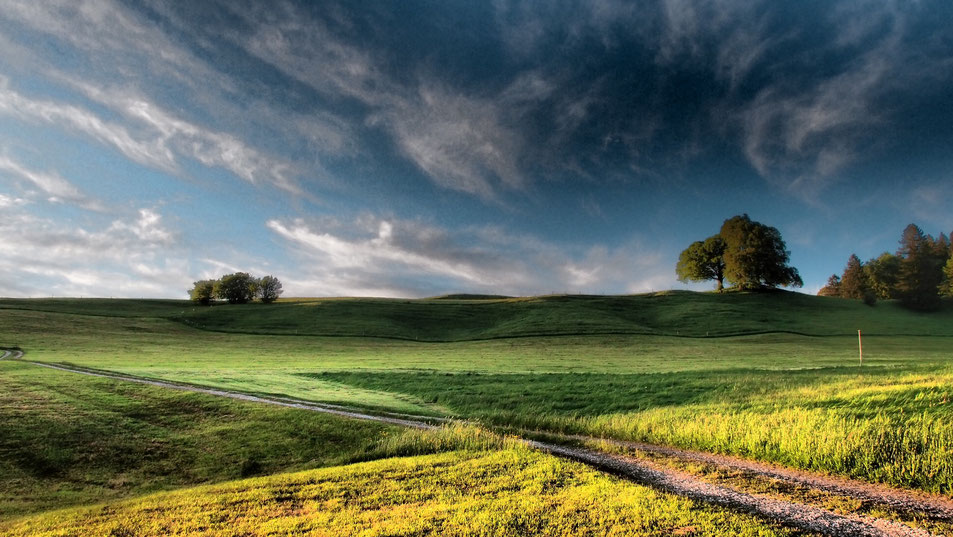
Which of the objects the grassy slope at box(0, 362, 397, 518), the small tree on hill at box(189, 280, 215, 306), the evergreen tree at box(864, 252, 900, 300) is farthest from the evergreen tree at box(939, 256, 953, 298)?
the small tree on hill at box(189, 280, 215, 306)

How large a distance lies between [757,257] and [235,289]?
4047 inches

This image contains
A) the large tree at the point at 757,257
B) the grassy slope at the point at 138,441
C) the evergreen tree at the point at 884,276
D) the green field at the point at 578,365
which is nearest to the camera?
the grassy slope at the point at 138,441

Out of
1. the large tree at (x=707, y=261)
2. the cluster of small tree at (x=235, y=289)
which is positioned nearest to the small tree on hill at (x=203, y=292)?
the cluster of small tree at (x=235, y=289)

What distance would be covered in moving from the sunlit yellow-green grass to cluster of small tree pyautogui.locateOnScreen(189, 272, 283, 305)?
98591mm

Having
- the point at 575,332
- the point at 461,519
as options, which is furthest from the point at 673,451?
the point at 575,332

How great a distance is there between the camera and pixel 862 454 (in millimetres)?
11297

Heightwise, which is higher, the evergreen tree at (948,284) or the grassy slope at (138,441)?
the evergreen tree at (948,284)

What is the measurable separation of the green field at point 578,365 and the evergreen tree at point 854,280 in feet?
45.4

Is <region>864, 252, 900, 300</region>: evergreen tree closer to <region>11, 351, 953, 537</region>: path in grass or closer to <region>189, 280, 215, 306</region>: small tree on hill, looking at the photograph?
<region>11, 351, 953, 537</region>: path in grass

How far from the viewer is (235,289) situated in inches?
3971

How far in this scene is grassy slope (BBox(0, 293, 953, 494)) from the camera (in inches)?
527

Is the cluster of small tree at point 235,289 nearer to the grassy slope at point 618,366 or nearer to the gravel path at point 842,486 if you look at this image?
the grassy slope at point 618,366

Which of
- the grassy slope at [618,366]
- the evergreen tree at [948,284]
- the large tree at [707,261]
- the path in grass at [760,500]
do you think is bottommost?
the path in grass at [760,500]

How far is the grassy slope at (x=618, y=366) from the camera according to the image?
44.0ft
